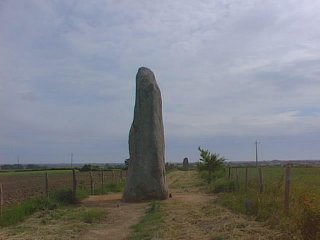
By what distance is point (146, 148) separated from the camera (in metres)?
23.0

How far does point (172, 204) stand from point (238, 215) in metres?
5.45

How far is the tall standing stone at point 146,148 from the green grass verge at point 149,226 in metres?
4.51

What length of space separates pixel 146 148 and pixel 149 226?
9056mm

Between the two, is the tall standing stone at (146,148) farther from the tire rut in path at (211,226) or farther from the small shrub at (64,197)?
the tire rut in path at (211,226)

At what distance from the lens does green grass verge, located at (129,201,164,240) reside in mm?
12634

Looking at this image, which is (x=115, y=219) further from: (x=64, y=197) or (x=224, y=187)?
(x=224, y=187)

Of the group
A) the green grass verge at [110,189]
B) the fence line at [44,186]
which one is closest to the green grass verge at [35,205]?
the fence line at [44,186]

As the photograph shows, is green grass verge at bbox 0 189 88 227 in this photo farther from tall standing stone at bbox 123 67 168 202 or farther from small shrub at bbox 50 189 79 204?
tall standing stone at bbox 123 67 168 202

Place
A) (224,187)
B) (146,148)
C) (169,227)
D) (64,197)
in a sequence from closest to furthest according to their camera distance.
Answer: (169,227) < (64,197) < (146,148) < (224,187)

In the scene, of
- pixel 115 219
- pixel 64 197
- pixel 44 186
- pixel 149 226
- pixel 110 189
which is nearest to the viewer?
pixel 149 226

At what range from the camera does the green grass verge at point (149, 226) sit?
12.6 metres

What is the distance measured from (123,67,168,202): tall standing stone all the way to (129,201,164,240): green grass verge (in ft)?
14.8

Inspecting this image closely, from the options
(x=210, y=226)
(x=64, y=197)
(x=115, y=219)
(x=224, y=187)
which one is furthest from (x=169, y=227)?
(x=224, y=187)

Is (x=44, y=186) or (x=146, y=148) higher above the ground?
(x=146, y=148)
